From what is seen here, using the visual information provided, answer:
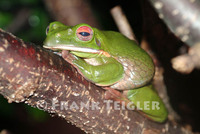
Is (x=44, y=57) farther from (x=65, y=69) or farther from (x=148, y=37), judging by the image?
(x=148, y=37)

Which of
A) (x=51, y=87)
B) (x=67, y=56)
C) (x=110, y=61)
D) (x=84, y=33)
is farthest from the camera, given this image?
(x=110, y=61)

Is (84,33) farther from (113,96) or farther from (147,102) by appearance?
(147,102)

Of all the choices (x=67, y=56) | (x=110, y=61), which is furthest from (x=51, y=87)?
(x=110, y=61)

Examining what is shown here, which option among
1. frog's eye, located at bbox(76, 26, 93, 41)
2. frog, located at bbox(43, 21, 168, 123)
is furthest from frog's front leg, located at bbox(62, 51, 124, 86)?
frog's eye, located at bbox(76, 26, 93, 41)

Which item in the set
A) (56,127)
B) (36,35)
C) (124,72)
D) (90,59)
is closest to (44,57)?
(90,59)

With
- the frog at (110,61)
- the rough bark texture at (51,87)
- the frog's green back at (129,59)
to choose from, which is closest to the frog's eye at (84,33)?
the frog at (110,61)

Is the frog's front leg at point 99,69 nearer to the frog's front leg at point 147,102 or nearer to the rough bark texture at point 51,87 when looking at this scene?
the rough bark texture at point 51,87

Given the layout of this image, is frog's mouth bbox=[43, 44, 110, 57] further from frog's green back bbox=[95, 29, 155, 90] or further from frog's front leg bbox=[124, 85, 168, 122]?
frog's front leg bbox=[124, 85, 168, 122]
